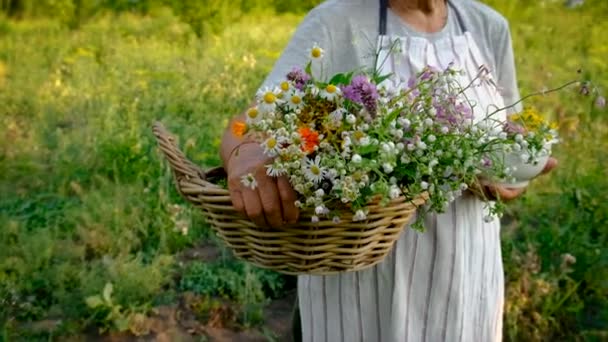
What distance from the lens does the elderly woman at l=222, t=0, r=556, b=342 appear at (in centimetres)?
161

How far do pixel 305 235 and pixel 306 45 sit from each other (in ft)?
1.47

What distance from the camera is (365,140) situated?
119 centimetres

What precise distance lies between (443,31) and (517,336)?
175 centimetres

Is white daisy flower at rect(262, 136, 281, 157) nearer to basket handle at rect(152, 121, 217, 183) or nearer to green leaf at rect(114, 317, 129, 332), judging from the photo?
basket handle at rect(152, 121, 217, 183)

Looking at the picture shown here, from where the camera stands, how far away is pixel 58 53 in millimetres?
6383

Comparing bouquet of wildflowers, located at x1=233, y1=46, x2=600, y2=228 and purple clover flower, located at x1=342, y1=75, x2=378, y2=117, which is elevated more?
purple clover flower, located at x1=342, y1=75, x2=378, y2=117

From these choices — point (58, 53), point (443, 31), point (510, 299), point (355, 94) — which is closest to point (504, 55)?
point (443, 31)

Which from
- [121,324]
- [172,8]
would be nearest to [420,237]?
[121,324]

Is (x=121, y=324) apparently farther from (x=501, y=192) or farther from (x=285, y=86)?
(x=285, y=86)

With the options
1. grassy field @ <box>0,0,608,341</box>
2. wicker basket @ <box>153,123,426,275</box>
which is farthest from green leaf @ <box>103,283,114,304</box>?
wicker basket @ <box>153,123,426,275</box>

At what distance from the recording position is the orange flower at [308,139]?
120 centimetres

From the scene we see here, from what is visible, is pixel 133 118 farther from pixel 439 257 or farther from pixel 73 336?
pixel 439 257

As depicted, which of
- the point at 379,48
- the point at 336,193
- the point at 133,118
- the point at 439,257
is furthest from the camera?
the point at 133,118

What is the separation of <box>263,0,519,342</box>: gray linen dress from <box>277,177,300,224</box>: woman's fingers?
388 mm
